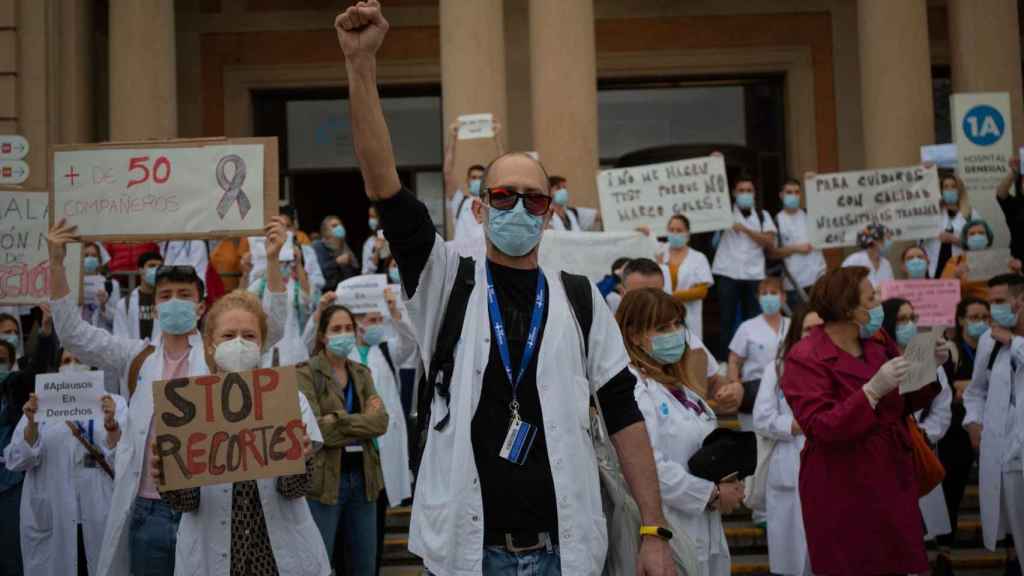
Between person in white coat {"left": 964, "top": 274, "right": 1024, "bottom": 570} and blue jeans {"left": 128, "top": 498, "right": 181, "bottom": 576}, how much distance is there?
18.2 feet

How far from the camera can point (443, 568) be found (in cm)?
343

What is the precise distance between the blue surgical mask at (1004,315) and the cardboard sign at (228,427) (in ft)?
19.8

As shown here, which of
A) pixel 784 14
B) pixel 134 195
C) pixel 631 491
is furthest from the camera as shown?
pixel 784 14

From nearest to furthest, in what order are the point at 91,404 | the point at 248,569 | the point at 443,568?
1. the point at 443,568
2. the point at 248,569
3. the point at 91,404

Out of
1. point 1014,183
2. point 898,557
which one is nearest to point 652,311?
point 898,557

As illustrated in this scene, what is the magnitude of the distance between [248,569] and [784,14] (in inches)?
655

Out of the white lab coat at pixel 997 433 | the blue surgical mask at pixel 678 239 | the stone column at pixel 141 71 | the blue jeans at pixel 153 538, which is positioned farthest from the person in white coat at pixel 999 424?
the stone column at pixel 141 71

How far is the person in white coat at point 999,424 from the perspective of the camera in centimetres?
832

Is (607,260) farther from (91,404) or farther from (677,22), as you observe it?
(677,22)

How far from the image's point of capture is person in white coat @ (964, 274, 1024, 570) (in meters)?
8.32

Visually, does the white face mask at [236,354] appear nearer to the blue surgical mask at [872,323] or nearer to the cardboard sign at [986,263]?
the blue surgical mask at [872,323]

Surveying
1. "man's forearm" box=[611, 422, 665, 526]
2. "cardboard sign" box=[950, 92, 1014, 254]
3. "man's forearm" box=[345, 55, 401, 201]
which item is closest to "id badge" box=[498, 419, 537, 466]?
"man's forearm" box=[611, 422, 665, 526]

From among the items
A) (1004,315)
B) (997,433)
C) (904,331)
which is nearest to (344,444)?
(904,331)

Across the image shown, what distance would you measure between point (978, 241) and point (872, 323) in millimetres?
6782
